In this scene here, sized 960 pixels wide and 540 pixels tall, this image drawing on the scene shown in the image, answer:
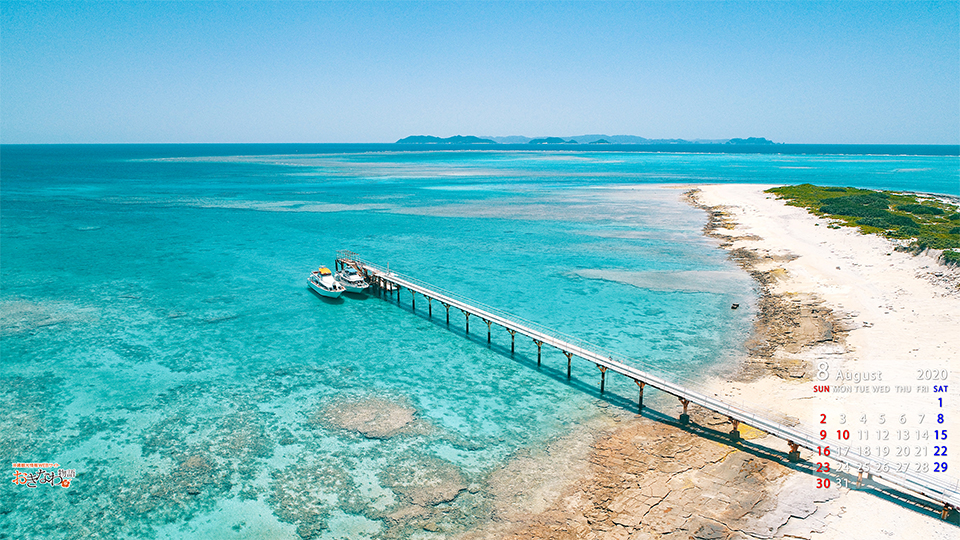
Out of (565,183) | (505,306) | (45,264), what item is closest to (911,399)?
(505,306)

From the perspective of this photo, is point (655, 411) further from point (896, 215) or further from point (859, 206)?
point (859, 206)

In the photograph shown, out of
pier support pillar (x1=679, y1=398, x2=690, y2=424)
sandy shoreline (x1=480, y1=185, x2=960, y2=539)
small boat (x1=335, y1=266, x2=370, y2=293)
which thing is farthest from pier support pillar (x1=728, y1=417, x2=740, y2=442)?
small boat (x1=335, y1=266, x2=370, y2=293)

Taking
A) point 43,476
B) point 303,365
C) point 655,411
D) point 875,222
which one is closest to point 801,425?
point 655,411

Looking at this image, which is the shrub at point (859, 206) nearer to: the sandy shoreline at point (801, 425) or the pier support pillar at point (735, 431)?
the sandy shoreline at point (801, 425)

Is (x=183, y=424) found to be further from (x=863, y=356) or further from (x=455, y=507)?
(x=863, y=356)

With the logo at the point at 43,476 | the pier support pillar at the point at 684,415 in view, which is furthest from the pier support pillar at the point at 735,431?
the logo at the point at 43,476

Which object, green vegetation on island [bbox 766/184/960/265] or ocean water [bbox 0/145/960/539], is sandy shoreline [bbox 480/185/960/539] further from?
green vegetation on island [bbox 766/184/960/265]
